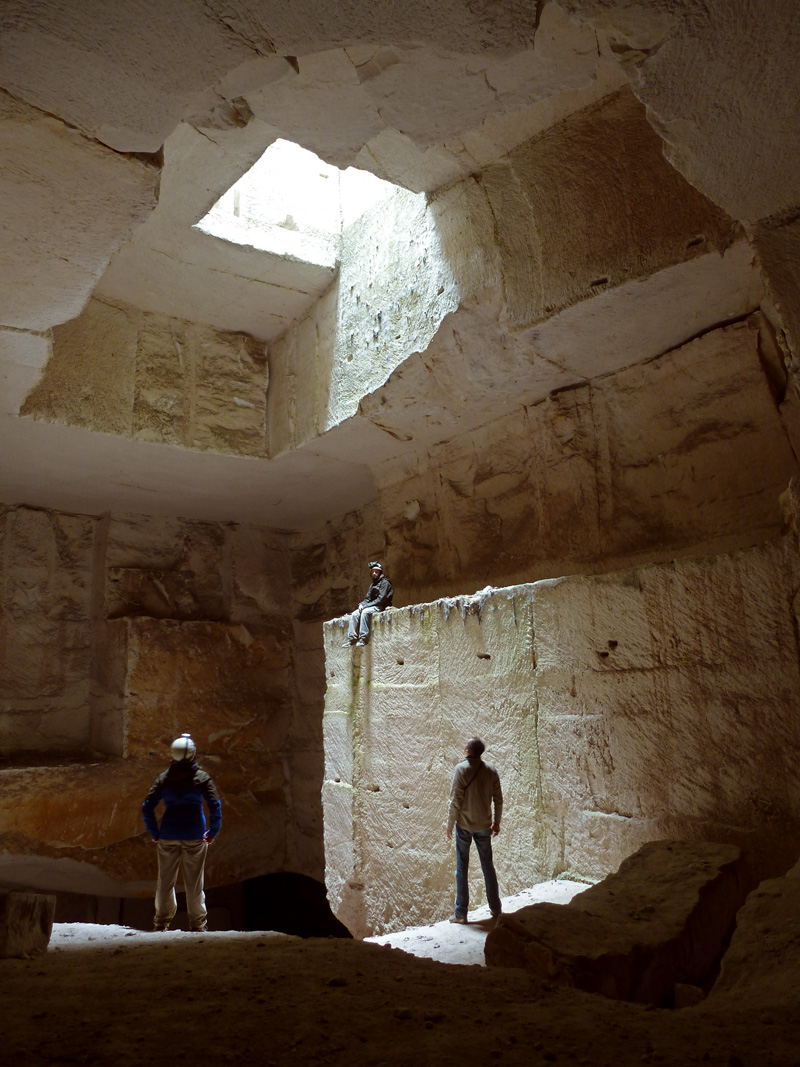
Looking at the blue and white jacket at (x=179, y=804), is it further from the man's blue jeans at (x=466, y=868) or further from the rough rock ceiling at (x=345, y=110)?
the rough rock ceiling at (x=345, y=110)

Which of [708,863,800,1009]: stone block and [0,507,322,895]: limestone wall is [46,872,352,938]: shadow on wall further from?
[708,863,800,1009]: stone block

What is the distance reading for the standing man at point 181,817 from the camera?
435 centimetres

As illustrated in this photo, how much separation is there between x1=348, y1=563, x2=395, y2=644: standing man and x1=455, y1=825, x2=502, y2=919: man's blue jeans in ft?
5.80

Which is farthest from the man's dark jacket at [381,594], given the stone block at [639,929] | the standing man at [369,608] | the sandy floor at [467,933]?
the stone block at [639,929]

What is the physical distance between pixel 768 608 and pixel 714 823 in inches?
36.9

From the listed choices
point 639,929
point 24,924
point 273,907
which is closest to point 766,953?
point 639,929

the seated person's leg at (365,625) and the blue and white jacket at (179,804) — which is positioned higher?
the seated person's leg at (365,625)

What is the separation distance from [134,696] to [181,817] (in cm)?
311

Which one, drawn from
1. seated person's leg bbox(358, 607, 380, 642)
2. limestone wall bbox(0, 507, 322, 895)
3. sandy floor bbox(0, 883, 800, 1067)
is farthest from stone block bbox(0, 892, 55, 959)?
limestone wall bbox(0, 507, 322, 895)

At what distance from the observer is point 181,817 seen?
4.36 m

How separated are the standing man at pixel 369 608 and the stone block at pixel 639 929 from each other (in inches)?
103

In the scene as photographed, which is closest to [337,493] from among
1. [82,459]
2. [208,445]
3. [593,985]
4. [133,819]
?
[208,445]

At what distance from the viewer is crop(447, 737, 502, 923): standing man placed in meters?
3.65

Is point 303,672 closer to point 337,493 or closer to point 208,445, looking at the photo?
point 337,493
